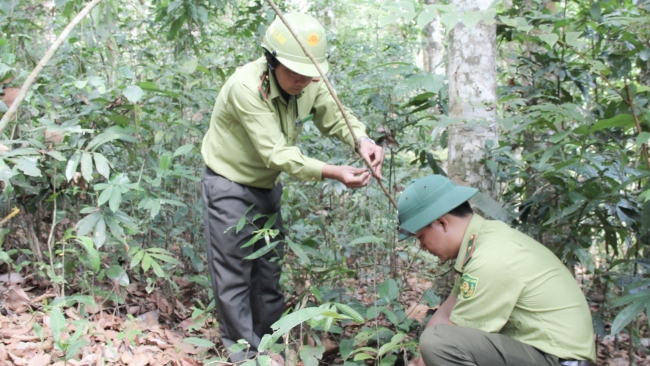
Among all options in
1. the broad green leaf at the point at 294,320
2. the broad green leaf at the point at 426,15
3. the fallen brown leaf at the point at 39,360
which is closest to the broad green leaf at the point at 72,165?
the fallen brown leaf at the point at 39,360

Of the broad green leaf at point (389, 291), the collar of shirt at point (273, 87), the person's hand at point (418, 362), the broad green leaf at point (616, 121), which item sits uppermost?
the collar of shirt at point (273, 87)

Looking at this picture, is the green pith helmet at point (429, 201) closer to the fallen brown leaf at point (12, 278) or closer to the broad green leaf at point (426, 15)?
the broad green leaf at point (426, 15)

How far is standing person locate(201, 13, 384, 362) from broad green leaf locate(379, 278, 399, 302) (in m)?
0.64

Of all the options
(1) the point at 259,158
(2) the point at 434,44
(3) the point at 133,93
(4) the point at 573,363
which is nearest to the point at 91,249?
(3) the point at 133,93

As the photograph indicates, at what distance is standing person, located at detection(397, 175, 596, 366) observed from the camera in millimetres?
2186

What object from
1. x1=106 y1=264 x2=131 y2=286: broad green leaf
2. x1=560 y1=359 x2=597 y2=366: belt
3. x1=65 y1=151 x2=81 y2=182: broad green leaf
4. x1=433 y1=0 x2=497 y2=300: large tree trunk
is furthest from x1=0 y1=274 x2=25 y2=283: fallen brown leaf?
x1=560 y1=359 x2=597 y2=366: belt

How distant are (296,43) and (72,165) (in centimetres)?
136

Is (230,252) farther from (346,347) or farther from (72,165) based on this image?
(72,165)

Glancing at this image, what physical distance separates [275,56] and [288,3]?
2.96 meters

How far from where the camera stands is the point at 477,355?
88.1 inches

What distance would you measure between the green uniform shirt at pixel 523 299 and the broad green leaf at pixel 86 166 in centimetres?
198

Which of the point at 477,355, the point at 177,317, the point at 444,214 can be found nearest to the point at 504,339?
the point at 477,355

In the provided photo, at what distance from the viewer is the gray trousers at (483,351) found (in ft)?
7.32

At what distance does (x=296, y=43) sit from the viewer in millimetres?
2715
